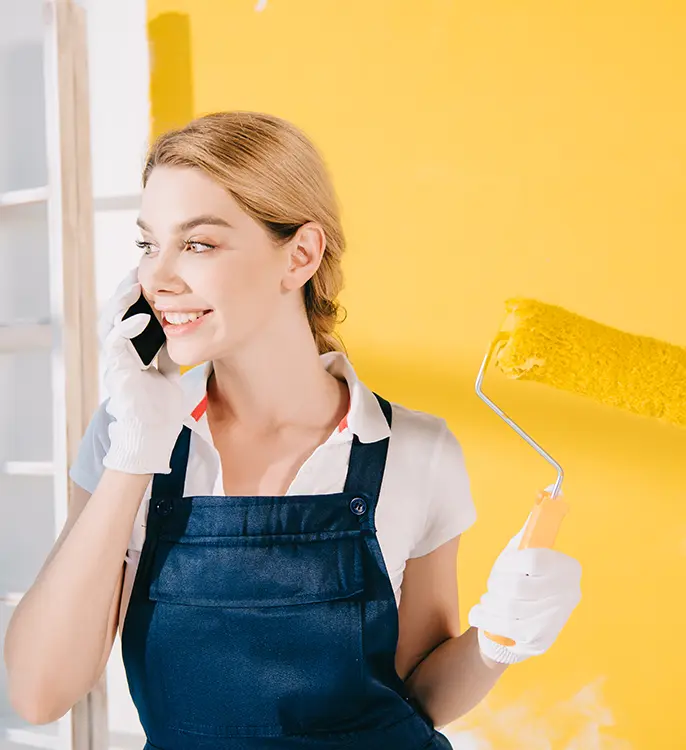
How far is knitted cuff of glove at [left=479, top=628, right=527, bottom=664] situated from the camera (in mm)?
1089

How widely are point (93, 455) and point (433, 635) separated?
526 millimetres

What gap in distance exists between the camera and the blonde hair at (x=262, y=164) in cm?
112

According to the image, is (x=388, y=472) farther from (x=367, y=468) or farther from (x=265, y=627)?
(x=265, y=627)

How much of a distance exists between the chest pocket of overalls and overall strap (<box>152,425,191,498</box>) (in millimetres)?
86

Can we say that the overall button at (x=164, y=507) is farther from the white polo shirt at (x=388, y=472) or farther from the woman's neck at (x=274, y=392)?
the woman's neck at (x=274, y=392)

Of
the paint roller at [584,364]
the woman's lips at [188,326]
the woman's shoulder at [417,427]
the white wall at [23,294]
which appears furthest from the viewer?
the white wall at [23,294]

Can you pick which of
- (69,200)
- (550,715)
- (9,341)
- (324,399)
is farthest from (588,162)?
(9,341)

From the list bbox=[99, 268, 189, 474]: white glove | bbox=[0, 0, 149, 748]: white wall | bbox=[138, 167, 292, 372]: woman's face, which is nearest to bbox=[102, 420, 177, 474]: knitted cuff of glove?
bbox=[99, 268, 189, 474]: white glove

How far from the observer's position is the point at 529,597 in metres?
1.05

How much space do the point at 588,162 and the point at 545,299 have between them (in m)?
0.21

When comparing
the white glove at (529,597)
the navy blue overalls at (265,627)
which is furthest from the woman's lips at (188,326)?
the white glove at (529,597)

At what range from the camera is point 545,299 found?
134 cm

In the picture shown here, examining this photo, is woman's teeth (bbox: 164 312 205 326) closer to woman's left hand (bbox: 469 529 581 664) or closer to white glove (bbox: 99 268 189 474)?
white glove (bbox: 99 268 189 474)

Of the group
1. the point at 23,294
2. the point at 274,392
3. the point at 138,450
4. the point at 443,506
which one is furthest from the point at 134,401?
the point at 23,294
